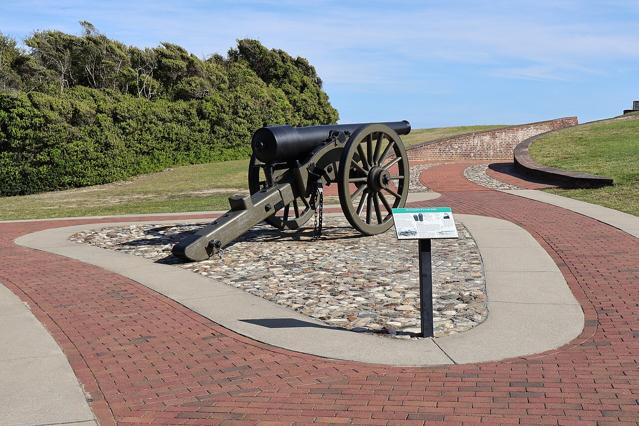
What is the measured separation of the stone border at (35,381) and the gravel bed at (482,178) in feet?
49.5

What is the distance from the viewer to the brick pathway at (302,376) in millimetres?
4516

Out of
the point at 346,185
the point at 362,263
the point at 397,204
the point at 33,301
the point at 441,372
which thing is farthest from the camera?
the point at 397,204

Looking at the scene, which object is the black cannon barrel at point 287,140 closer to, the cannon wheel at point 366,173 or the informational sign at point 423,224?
the cannon wheel at point 366,173

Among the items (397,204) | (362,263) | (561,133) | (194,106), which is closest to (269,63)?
(194,106)

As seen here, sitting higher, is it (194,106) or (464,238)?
(194,106)

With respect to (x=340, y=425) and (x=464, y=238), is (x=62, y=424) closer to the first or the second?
(x=340, y=425)

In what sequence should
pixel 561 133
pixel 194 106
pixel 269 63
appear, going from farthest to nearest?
1. pixel 269 63
2. pixel 194 106
3. pixel 561 133

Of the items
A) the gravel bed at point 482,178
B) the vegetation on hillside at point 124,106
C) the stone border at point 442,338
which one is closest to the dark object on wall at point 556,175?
the gravel bed at point 482,178

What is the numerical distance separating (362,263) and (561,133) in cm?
2231

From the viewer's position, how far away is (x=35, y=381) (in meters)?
5.23

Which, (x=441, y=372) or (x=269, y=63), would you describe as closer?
(x=441, y=372)

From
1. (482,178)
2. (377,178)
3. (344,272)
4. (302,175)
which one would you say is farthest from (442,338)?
(482,178)

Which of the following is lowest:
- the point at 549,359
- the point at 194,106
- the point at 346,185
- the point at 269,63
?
the point at 549,359

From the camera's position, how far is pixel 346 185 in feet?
35.7
